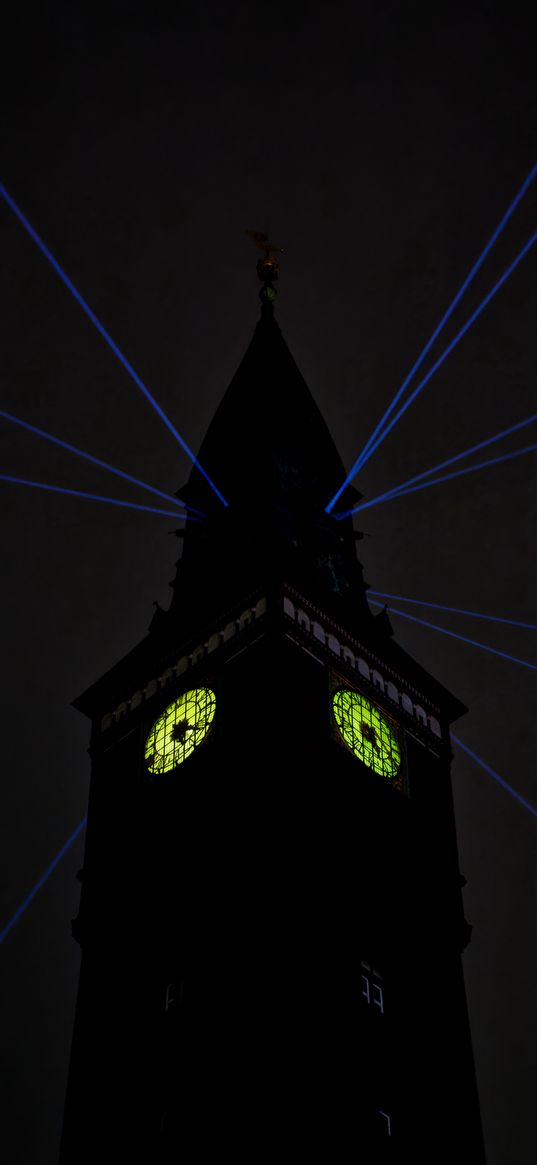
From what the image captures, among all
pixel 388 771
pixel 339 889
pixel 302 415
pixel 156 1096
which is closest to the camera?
pixel 156 1096

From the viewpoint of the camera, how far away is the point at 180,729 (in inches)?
2621

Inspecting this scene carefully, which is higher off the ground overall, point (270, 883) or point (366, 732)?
point (366, 732)

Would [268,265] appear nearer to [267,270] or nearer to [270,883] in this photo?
[267,270]

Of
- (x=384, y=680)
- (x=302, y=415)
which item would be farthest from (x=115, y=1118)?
(x=302, y=415)

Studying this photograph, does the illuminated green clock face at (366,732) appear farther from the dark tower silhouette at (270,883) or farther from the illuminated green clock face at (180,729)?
the illuminated green clock face at (180,729)

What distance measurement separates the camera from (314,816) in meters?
62.4

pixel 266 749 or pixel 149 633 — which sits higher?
pixel 149 633

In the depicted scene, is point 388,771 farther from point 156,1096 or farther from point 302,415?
point 302,415

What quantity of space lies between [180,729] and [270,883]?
7.86m

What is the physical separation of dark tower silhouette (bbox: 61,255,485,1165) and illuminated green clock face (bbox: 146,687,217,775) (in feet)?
0.27

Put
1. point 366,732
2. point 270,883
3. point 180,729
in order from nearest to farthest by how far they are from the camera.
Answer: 1. point 270,883
2. point 180,729
3. point 366,732

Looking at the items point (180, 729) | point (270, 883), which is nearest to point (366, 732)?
point (180, 729)

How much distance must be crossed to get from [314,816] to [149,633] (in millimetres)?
10833

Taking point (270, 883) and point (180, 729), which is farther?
point (180, 729)
